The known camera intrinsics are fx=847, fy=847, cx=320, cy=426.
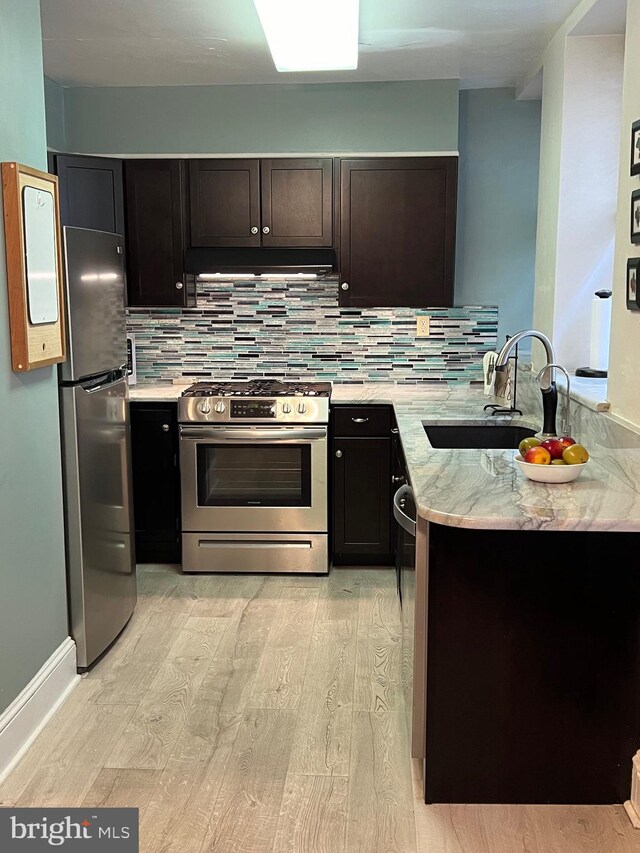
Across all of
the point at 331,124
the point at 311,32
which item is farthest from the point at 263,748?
the point at 331,124

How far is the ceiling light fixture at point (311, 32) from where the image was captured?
2811 mm

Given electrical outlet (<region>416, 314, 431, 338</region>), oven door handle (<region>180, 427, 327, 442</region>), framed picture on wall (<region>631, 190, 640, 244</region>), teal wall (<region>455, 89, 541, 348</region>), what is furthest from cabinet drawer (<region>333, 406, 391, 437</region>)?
framed picture on wall (<region>631, 190, 640, 244</region>)

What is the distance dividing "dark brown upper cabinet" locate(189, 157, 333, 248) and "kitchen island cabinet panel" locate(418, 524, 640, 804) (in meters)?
2.61

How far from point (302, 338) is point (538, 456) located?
262 cm

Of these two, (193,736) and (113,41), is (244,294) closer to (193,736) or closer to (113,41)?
(113,41)

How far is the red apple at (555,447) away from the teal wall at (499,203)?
2.42 m

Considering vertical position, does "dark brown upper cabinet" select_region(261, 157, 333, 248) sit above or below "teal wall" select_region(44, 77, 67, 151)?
below

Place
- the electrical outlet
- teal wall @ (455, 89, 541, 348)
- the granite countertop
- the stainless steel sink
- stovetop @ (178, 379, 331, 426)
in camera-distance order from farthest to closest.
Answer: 1. the electrical outlet
2. teal wall @ (455, 89, 541, 348)
3. stovetop @ (178, 379, 331, 426)
4. the stainless steel sink
5. the granite countertop

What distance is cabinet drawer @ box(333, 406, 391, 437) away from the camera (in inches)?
170

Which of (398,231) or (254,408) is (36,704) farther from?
(398,231)

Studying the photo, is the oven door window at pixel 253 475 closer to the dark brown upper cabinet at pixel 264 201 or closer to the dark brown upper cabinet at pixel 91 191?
the dark brown upper cabinet at pixel 264 201

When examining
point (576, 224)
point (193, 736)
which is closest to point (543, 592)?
point (193, 736)

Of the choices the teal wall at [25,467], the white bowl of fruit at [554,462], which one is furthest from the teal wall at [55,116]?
the white bowl of fruit at [554,462]

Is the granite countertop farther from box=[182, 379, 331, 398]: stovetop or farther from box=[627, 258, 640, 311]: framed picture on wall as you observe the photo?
box=[182, 379, 331, 398]: stovetop
